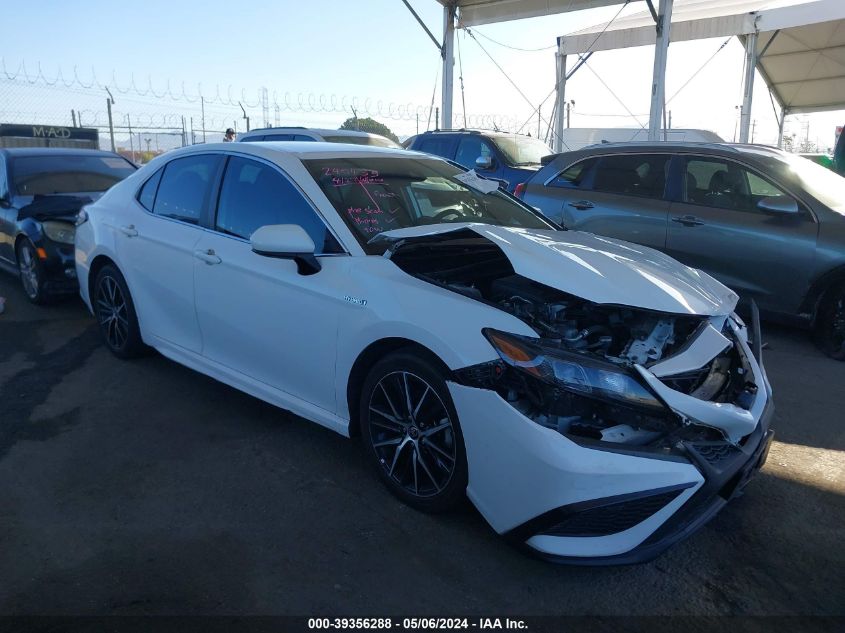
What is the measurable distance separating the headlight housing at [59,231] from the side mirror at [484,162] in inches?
227

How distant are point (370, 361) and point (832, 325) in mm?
4226

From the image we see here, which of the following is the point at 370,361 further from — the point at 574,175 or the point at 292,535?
the point at 574,175

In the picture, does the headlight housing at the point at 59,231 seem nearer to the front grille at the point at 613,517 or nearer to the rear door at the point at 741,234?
the rear door at the point at 741,234

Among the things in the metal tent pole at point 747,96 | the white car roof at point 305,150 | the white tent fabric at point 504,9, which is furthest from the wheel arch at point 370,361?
the metal tent pole at point 747,96

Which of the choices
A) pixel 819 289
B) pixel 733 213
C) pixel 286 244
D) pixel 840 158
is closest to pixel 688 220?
pixel 733 213

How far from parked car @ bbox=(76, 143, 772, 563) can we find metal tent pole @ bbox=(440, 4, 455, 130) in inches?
485

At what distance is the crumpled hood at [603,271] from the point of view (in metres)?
2.95

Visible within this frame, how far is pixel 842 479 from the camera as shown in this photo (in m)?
3.57

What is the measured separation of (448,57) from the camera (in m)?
16.2

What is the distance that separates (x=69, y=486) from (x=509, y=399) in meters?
2.31

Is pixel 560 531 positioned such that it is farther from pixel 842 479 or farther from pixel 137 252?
pixel 137 252

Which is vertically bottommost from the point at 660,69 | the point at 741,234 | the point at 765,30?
the point at 741,234

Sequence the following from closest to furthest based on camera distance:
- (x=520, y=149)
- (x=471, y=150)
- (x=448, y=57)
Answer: (x=471, y=150) → (x=520, y=149) → (x=448, y=57)

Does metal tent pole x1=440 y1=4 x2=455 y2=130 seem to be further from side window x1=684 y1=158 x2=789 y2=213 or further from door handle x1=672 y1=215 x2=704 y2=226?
door handle x1=672 y1=215 x2=704 y2=226
